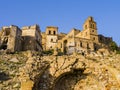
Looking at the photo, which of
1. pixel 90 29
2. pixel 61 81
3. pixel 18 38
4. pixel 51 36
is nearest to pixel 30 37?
pixel 18 38

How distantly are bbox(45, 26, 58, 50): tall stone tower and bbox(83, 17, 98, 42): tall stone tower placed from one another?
8.18 metres

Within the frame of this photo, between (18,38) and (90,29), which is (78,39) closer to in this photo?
(90,29)

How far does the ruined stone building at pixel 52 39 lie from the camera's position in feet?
137

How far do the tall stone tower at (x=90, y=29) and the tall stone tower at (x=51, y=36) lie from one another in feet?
26.8

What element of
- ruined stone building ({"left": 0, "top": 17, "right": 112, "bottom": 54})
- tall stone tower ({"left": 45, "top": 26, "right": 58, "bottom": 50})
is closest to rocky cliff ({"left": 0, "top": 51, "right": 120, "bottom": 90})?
ruined stone building ({"left": 0, "top": 17, "right": 112, "bottom": 54})

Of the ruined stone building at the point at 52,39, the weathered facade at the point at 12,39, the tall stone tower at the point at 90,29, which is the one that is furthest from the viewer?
the tall stone tower at the point at 90,29

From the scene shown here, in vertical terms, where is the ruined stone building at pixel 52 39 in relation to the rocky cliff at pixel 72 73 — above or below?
above

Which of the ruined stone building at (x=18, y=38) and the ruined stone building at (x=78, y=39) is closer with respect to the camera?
the ruined stone building at (x=18, y=38)

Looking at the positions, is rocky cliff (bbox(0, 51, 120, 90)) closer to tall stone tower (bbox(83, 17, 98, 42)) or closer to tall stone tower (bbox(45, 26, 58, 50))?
tall stone tower (bbox(83, 17, 98, 42))

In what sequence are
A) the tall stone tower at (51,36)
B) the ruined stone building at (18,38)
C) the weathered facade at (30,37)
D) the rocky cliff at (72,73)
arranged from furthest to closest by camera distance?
1. the tall stone tower at (51,36)
2. the weathered facade at (30,37)
3. the ruined stone building at (18,38)
4. the rocky cliff at (72,73)

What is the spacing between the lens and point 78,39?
5747 cm

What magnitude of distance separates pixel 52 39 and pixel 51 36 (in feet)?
3.38

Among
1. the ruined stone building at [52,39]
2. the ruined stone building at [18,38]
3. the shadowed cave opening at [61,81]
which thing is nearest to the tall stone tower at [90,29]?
the ruined stone building at [52,39]

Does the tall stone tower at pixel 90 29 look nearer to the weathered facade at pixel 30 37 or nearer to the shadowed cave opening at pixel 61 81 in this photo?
the weathered facade at pixel 30 37
